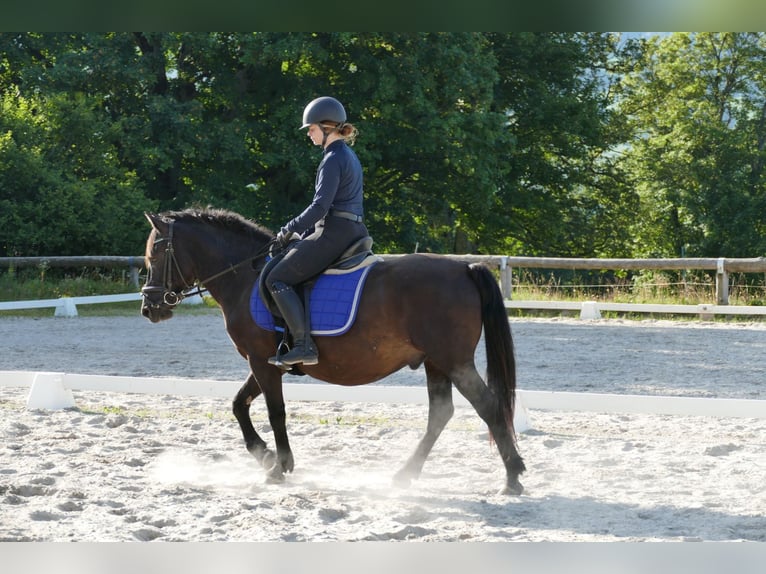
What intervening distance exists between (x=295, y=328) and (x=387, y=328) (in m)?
0.51

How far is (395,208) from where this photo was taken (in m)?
25.1

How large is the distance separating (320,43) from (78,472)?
61.7ft

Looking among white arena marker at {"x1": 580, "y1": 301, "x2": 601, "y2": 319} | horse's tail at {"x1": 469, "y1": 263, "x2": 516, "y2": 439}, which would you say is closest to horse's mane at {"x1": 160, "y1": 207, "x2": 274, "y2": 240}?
horse's tail at {"x1": 469, "y1": 263, "x2": 516, "y2": 439}

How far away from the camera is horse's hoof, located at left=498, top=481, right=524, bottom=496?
5.25 meters

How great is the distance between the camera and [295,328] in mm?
5488

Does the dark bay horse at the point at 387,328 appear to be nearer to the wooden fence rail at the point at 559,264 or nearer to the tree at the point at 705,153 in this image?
the wooden fence rail at the point at 559,264

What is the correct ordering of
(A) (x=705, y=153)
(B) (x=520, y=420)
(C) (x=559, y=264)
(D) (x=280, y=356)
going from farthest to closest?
(A) (x=705, y=153)
(C) (x=559, y=264)
(B) (x=520, y=420)
(D) (x=280, y=356)

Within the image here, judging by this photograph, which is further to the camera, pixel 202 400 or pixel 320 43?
pixel 320 43

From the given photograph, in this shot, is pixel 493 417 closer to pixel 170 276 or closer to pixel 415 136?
pixel 170 276

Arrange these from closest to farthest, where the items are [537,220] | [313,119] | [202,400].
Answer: [313,119] → [202,400] → [537,220]

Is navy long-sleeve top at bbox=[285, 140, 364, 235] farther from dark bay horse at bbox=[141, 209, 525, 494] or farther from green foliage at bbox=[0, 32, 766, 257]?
green foliage at bbox=[0, 32, 766, 257]

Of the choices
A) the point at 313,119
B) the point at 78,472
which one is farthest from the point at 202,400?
the point at 313,119

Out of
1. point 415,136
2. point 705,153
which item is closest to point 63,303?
point 415,136

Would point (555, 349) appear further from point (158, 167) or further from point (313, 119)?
point (158, 167)
